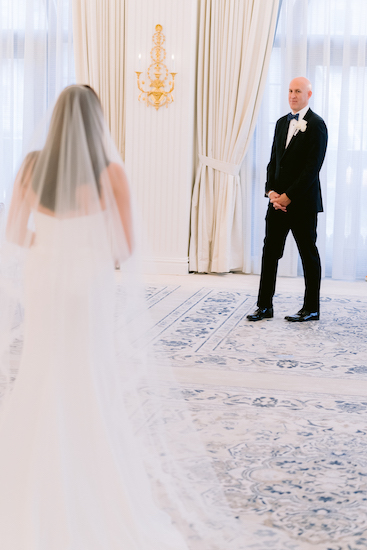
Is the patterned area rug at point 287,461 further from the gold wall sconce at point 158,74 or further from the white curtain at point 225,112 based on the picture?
the gold wall sconce at point 158,74

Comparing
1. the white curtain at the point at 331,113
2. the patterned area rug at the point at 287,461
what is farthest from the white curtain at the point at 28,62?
the patterned area rug at the point at 287,461

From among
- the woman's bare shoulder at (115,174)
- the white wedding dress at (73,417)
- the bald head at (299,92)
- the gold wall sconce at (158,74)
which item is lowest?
the white wedding dress at (73,417)

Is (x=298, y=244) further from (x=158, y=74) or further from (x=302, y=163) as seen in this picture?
(x=158, y=74)

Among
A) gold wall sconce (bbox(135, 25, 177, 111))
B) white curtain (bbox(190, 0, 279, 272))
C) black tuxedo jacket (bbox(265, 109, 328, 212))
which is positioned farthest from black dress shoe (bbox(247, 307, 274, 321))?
gold wall sconce (bbox(135, 25, 177, 111))

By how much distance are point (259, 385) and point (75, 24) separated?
16.8ft

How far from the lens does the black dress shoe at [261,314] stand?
4.85 m

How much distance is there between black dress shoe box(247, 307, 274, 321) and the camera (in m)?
4.85

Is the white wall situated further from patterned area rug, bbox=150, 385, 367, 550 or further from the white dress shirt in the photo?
patterned area rug, bbox=150, 385, 367, 550

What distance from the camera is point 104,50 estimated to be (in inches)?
277

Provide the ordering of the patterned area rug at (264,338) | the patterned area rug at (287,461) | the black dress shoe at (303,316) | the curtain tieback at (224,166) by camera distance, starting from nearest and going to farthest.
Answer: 1. the patterned area rug at (287,461)
2. the patterned area rug at (264,338)
3. the black dress shoe at (303,316)
4. the curtain tieback at (224,166)

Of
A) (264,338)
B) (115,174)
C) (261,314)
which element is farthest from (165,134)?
(115,174)

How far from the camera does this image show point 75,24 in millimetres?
7004

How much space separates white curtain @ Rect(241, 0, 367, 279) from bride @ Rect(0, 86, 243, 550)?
17.6 feet

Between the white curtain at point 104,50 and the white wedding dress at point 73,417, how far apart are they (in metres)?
5.55
